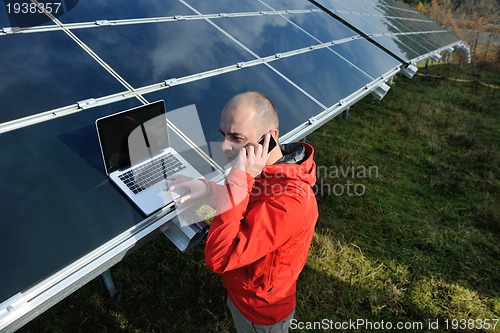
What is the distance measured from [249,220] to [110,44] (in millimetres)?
2644

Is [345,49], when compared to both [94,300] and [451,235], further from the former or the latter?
[94,300]

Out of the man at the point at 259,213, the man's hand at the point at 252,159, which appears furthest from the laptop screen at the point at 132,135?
the man's hand at the point at 252,159

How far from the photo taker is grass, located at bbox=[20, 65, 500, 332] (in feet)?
13.9

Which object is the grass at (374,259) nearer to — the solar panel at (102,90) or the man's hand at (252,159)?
the solar panel at (102,90)

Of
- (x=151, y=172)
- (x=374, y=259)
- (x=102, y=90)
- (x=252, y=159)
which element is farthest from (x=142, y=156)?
(x=374, y=259)

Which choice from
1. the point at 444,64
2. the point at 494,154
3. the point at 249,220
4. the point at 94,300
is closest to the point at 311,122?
the point at 249,220

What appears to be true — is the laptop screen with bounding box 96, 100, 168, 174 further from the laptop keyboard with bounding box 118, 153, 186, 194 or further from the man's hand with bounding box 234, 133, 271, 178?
the man's hand with bounding box 234, 133, 271, 178

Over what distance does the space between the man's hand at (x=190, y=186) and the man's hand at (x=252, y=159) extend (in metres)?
0.45

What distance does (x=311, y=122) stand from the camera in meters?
4.19

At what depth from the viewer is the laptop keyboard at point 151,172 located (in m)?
2.48

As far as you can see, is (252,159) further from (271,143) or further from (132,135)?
(132,135)

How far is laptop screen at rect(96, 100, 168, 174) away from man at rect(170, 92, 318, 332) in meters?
0.43

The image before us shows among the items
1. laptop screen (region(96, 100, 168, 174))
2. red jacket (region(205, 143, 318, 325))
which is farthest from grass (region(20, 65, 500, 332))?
laptop screen (region(96, 100, 168, 174))

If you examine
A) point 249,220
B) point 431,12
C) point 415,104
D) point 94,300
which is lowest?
point 431,12
